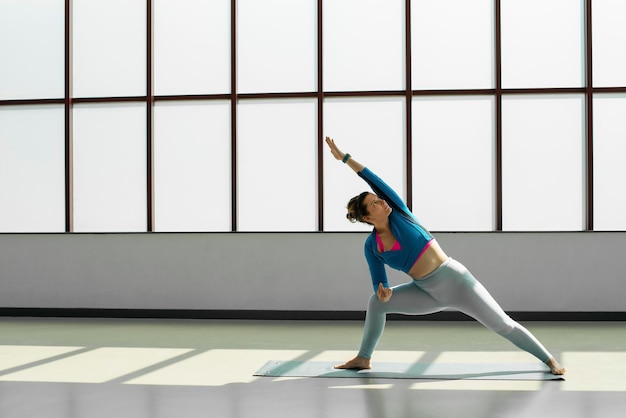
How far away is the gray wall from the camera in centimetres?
611

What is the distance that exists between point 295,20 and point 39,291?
3.43 m

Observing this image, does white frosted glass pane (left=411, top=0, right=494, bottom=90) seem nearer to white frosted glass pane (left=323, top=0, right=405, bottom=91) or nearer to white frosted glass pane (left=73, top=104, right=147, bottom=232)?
white frosted glass pane (left=323, top=0, right=405, bottom=91)

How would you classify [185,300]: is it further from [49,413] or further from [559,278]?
[49,413]

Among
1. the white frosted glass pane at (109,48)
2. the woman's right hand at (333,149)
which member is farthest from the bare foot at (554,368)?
the white frosted glass pane at (109,48)

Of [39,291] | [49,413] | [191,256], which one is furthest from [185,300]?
[49,413]

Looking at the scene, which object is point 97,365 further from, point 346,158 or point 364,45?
point 364,45

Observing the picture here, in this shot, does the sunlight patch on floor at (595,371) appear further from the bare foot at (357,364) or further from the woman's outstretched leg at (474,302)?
the bare foot at (357,364)

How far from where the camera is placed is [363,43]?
21.4ft

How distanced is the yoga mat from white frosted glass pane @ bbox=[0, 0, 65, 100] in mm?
4268

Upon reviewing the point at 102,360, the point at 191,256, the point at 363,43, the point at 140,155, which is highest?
the point at 363,43

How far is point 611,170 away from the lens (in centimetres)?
628

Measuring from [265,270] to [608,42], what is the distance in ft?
11.9

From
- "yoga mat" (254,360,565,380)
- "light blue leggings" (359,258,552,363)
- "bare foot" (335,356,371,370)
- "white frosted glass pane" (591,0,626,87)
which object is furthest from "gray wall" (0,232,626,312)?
"light blue leggings" (359,258,552,363)

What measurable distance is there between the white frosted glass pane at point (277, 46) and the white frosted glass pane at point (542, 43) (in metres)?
1.75
